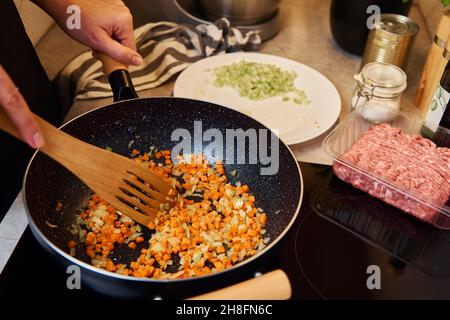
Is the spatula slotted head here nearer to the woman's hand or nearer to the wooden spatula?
the wooden spatula

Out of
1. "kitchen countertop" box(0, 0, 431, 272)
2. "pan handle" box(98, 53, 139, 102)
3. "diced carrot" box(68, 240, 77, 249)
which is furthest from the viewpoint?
"kitchen countertop" box(0, 0, 431, 272)

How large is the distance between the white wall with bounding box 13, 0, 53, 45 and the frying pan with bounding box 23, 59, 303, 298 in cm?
49

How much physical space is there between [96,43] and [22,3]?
46cm

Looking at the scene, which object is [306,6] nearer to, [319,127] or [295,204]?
[319,127]

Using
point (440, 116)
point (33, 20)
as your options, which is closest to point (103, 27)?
point (33, 20)

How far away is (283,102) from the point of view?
1.19 metres

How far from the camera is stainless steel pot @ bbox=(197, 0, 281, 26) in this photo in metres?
1.36

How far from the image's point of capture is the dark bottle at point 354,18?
4.11ft

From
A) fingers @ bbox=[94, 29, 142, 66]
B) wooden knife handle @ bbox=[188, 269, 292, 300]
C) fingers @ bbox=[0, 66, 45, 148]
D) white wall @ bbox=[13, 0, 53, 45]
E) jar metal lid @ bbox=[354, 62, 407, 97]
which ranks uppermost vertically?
fingers @ bbox=[0, 66, 45, 148]

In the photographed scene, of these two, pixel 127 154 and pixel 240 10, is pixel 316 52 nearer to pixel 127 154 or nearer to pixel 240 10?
pixel 240 10

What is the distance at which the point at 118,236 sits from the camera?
0.85 meters

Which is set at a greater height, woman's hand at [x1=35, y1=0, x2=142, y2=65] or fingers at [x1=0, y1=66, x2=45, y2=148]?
fingers at [x1=0, y1=66, x2=45, y2=148]

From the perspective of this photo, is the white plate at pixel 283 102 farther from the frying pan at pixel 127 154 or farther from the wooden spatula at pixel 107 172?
the wooden spatula at pixel 107 172

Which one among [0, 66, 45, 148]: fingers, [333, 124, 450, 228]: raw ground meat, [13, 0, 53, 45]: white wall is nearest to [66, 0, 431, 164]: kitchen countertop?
[333, 124, 450, 228]: raw ground meat
